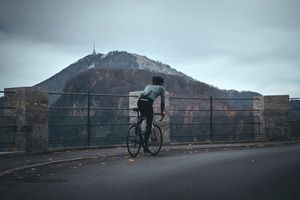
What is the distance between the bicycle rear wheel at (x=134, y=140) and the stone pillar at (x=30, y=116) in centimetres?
264

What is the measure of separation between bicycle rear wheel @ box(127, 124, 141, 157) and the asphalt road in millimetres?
1144

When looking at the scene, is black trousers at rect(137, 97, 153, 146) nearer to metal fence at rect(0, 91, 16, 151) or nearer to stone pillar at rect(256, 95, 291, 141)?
metal fence at rect(0, 91, 16, 151)

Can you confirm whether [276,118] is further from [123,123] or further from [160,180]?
[160,180]

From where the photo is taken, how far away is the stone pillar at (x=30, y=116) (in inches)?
456

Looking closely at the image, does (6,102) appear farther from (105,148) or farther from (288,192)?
(288,192)

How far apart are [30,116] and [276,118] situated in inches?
A: 381

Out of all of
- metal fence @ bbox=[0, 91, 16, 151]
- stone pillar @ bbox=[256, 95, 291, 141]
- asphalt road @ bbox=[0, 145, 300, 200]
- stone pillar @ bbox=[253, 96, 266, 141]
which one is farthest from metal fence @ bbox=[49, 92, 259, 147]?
asphalt road @ bbox=[0, 145, 300, 200]

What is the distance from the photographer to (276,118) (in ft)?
54.6

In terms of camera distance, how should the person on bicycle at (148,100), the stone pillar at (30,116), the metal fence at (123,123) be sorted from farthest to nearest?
1. the metal fence at (123,123)
2. the stone pillar at (30,116)
3. the person on bicycle at (148,100)

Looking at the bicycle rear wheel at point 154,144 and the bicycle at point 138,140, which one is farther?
the bicycle rear wheel at point 154,144

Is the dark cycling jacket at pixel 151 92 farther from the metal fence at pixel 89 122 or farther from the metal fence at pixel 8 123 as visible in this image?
the metal fence at pixel 8 123

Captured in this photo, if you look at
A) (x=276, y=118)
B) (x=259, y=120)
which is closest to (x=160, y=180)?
(x=276, y=118)

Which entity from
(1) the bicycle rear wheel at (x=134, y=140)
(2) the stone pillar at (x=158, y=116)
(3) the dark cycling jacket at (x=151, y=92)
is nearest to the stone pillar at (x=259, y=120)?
(2) the stone pillar at (x=158, y=116)

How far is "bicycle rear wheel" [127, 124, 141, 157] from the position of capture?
10.9 m
